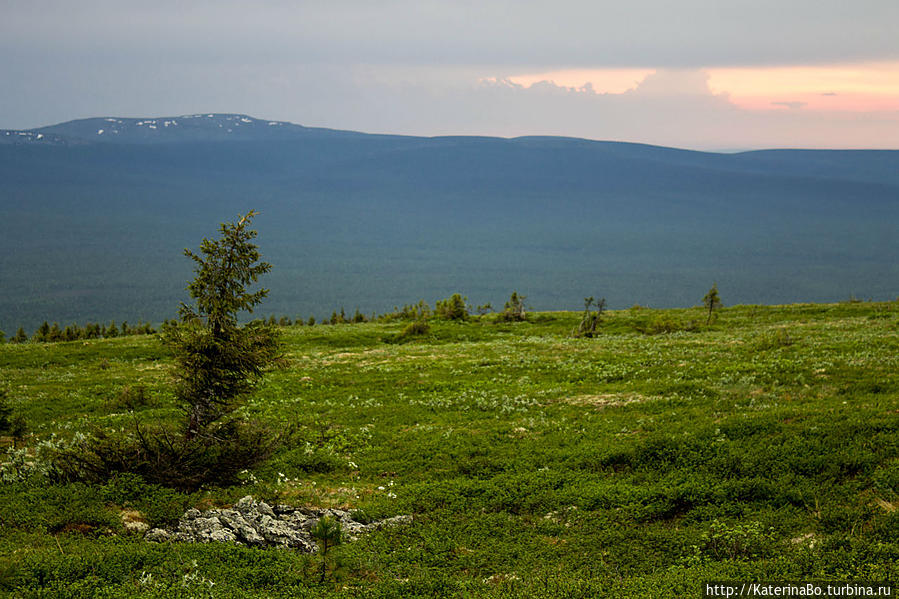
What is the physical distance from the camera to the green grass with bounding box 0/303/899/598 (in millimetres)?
10805

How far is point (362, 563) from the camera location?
11.9 m

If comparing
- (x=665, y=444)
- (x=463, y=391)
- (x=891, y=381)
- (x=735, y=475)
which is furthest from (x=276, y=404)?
(x=891, y=381)

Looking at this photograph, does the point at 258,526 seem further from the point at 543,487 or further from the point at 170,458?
the point at 543,487

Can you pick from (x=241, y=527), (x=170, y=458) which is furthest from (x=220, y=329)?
(x=241, y=527)

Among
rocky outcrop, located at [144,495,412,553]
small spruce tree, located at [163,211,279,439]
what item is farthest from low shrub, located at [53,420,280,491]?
rocky outcrop, located at [144,495,412,553]

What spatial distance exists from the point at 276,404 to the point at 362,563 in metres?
16.2

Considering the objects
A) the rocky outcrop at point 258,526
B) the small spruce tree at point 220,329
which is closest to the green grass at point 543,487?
the rocky outcrop at point 258,526

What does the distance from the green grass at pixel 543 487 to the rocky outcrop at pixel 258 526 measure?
51 centimetres

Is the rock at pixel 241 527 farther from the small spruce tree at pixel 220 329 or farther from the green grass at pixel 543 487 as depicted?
the small spruce tree at pixel 220 329

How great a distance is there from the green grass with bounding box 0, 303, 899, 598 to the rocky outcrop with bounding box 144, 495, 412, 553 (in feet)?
1.67

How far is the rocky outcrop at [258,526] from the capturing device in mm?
12789

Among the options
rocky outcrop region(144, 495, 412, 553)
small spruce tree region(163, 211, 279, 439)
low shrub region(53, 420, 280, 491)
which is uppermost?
small spruce tree region(163, 211, 279, 439)

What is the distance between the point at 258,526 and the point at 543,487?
23.9 ft

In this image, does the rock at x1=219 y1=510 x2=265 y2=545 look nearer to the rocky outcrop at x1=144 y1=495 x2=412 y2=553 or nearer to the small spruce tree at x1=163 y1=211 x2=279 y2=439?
the rocky outcrop at x1=144 y1=495 x2=412 y2=553
